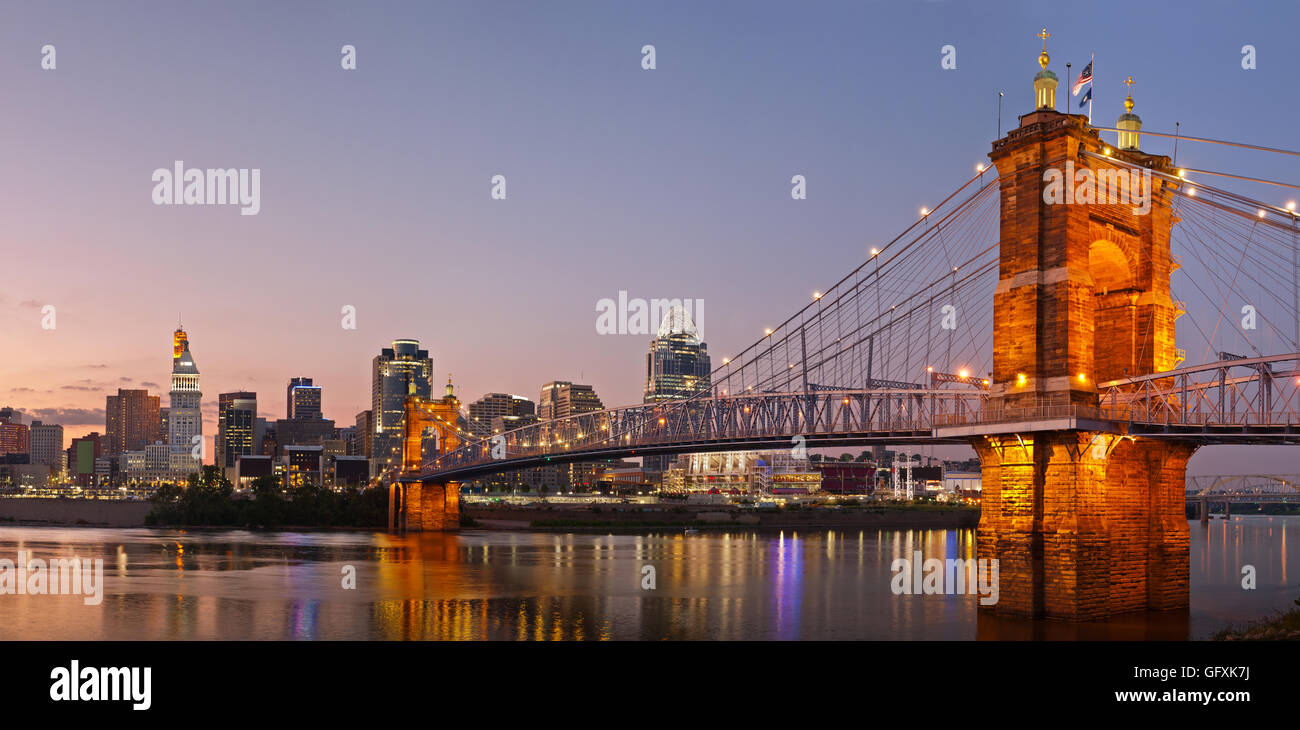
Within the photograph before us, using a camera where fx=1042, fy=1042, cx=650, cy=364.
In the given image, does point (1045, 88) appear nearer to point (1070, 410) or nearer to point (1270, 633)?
point (1070, 410)

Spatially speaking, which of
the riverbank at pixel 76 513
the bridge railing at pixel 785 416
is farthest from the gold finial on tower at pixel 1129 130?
the riverbank at pixel 76 513

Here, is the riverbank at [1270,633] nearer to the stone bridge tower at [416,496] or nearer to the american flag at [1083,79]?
the american flag at [1083,79]

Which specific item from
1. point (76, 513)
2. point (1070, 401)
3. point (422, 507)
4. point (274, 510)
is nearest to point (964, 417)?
point (1070, 401)

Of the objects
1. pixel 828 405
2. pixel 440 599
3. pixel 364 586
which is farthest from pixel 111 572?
pixel 828 405
